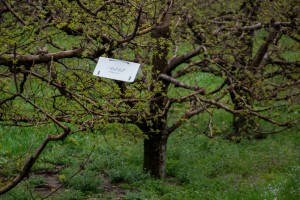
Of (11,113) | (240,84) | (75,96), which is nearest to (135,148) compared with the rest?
(240,84)

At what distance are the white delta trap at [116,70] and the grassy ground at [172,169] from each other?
7.36 ft

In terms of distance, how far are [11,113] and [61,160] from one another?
406cm

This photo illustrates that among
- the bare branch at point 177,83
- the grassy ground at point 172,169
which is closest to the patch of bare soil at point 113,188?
the grassy ground at point 172,169

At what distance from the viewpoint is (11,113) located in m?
7.20

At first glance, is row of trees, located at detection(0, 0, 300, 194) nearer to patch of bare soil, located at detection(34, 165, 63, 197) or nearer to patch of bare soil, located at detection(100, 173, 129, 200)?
patch of bare soil, located at detection(100, 173, 129, 200)

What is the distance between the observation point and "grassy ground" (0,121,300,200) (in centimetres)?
889

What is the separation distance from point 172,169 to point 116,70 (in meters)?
5.25

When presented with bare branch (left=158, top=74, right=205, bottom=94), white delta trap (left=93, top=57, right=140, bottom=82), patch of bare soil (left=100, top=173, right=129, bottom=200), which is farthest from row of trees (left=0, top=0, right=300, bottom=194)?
patch of bare soil (left=100, top=173, right=129, bottom=200)

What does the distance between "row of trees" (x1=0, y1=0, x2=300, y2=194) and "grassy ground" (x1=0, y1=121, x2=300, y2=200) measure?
59 centimetres

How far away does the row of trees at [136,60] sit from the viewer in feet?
19.2

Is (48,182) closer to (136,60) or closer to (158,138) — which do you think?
(158,138)

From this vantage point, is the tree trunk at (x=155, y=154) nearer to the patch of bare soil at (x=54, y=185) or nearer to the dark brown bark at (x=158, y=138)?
the dark brown bark at (x=158, y=138)

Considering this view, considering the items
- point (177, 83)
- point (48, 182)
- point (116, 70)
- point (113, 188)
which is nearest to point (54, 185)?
point (48, 182)

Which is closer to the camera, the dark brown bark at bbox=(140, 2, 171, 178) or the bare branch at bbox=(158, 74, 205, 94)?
the bare branch at bbox=(158, 74, 205, 94)
